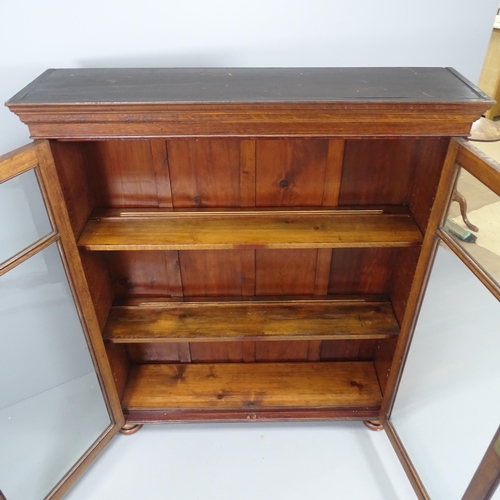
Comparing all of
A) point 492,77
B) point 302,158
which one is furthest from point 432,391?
point 492,77

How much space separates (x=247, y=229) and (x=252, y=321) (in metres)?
0.33

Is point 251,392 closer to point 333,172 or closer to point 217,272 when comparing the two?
point 217,272

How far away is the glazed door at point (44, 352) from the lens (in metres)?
1.05

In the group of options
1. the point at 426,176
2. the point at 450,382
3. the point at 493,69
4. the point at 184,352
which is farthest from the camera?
the point at 493,69

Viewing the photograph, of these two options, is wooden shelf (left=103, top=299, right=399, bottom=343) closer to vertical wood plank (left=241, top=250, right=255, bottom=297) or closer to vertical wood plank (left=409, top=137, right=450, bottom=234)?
vertical wood plank (left=241, top=250, right=255, bottom=297)

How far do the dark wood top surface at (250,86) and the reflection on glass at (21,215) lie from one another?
0.59 ft

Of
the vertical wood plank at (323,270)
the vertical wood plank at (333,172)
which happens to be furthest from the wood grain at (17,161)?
the vertical wood plank at (323,270)

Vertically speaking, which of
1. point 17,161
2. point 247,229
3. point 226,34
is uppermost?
point 226,34

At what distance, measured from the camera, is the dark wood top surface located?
3.20 feet

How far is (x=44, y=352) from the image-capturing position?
1409 millimetres

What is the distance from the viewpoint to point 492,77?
135 inches

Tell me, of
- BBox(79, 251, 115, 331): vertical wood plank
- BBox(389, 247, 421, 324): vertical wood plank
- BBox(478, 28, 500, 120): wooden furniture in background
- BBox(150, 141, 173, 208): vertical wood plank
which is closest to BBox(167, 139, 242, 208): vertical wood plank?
BBox(150, 141, 173, 208): vertical wood plank

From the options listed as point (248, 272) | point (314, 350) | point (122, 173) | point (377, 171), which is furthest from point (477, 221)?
point (122, 173)

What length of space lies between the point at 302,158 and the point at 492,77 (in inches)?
116
